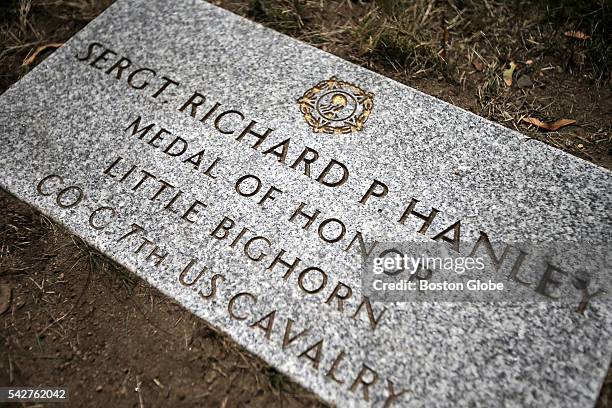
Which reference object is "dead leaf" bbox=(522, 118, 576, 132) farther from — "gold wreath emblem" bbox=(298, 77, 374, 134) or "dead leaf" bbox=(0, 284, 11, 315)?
"dead leaf" bbox=(0, 284, 11, 315)

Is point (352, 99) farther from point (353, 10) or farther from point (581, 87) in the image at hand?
point (581, 87)

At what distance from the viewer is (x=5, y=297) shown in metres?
1.93

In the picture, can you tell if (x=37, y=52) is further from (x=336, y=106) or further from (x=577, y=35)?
(x=577, y=35)

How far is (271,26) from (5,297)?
5.67 ft

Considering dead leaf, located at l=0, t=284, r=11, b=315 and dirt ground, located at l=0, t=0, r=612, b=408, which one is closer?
dirt ground, located at l=0, t=0, r=612, b=408

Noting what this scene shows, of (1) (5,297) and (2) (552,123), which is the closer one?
(1) (5,297)

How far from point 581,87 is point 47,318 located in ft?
8.22

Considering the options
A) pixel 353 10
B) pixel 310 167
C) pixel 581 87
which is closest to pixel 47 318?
pixel 310 167

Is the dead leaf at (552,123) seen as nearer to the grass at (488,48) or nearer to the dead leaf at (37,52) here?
the grass at (488,48)

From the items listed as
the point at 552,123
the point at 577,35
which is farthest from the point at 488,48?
the point at 552,123

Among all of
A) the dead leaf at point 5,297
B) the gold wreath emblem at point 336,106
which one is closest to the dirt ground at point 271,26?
the dead leaf at point 5,297

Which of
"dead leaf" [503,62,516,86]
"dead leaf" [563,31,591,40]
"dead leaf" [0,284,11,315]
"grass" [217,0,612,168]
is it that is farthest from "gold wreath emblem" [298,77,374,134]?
"dead leaf" [0,284,11,315]

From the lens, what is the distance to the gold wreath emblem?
2.09m

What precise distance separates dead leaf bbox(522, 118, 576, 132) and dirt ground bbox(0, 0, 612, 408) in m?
0.02
